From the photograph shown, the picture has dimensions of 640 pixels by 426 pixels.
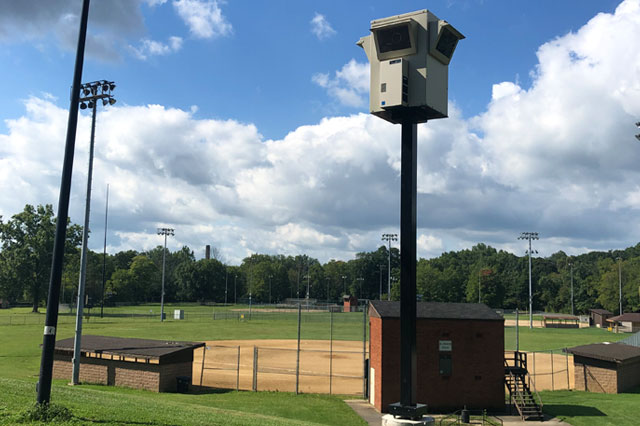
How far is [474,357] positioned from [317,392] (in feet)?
32.9

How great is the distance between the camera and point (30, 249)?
115 metres

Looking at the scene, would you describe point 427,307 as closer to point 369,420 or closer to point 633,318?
point 369,420

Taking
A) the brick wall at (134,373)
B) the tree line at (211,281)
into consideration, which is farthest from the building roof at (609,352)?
the tree line at (211,281)

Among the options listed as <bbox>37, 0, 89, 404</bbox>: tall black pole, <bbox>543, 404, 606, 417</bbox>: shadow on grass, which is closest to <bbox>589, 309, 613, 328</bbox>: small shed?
<bbox>543, 404, 606, 417</bbox>: shadow on grass

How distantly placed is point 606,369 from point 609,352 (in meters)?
1.60

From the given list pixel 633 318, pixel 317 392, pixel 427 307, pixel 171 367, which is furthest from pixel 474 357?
pixel 633 318

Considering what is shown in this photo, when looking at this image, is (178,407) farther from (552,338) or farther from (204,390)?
(552,338)

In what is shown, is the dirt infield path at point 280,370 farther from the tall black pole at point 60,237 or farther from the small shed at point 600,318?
the small shed at point 600,318

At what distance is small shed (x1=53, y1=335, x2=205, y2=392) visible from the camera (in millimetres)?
30078

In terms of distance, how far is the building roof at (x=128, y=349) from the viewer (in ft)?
99.3

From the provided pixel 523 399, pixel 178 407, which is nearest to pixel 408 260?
pixel 178 407

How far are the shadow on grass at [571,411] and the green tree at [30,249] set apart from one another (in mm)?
107475

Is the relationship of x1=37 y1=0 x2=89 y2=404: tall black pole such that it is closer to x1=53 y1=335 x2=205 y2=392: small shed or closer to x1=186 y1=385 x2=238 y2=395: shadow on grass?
x1=53 y1=335 x2=205 y2=392: small shed

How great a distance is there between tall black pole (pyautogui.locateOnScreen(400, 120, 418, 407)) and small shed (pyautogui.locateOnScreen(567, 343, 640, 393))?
2373cm
